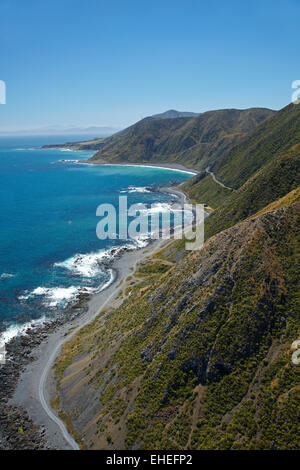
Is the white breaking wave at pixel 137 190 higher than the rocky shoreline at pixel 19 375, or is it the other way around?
the white breaking wave at pixel 137 190

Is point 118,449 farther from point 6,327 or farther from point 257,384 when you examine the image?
point 6,327

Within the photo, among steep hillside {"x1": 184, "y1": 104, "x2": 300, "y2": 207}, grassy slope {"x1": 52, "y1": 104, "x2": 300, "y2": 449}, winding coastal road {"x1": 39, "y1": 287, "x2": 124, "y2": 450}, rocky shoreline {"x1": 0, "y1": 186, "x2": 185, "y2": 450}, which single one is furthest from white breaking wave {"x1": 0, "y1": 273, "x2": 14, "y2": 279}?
steep hillside {"x1": 184, "y1": 104, "x2": 300, "y2": 207}

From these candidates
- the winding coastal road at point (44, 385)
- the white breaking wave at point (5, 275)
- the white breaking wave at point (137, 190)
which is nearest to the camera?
the winding coastal road at point (44, 385)

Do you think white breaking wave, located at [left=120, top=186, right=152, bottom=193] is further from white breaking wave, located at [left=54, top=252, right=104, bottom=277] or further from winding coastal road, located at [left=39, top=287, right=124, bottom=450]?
winding coastal road, located at [left=39, top=287, right=124, bottom=450]

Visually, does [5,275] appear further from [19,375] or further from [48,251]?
[19,375]

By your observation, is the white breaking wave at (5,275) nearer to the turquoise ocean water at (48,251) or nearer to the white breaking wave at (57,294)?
the turquoise ocean water at (48,251)

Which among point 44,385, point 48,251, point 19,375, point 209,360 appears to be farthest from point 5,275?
point 209,360

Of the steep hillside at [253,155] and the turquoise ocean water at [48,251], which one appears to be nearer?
the turquoise ocean water at [48,251]

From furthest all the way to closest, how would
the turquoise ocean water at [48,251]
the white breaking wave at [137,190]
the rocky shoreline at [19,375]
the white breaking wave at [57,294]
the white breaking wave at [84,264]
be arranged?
the white breaking wave at [137,190], the white breaking wave at [84,264], the white breaking wave at [57,294], the turquoise ocean water at [48,251], the rocky shoreline at [19,375]

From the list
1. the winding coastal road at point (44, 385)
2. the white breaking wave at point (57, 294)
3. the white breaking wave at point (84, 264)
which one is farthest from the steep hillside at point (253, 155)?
the winding coastal road at point (44, 385)

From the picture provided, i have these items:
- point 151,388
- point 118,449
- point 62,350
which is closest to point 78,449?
point 118,449
